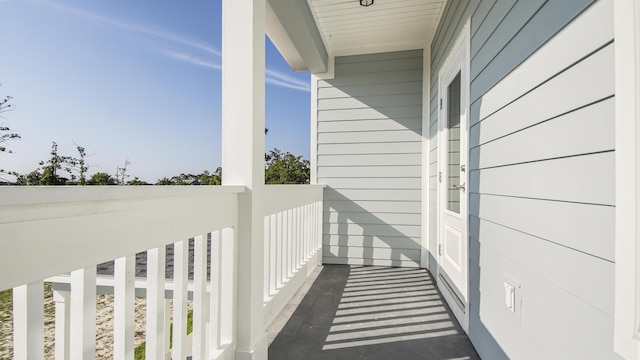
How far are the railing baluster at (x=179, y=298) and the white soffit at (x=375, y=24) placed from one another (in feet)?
8.49

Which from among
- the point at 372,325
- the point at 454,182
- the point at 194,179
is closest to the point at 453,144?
the point at 454,182

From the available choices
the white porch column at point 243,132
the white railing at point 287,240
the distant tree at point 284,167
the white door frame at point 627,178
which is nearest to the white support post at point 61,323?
the white porch column at point 243,132

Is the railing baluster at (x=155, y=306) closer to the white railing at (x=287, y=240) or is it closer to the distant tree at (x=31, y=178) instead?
the distant tree at (x=31, y=178)

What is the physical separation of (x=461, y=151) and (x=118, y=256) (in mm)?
2188

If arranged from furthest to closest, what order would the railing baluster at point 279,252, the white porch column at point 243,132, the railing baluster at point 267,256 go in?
the railing baluster at point 279,252, the railing baluster at point 267,256, the white porch column at point 243,132

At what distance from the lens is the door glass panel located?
244 centimetres

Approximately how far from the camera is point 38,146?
3.30ft

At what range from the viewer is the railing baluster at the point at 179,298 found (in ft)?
3.87

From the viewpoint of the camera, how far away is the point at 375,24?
10.5ft

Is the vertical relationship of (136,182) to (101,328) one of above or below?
above

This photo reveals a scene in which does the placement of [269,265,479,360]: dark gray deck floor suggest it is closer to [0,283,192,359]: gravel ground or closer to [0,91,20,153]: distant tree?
[0,283,192,359]: gravel ground

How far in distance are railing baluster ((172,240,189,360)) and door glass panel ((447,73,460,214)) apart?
6.71 feet

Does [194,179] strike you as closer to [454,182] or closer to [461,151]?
[461,151]

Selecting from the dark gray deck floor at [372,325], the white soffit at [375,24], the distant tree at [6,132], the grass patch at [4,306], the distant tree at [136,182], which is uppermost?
the white soffit at [375,24]
